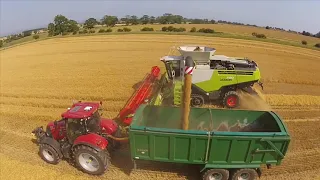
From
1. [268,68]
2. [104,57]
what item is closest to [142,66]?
[104,57]

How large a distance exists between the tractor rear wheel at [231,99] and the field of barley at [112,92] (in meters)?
1.92

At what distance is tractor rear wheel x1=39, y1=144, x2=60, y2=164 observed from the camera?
25.9 feet

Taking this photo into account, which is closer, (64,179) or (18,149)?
(64,179)

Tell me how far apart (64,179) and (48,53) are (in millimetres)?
22340

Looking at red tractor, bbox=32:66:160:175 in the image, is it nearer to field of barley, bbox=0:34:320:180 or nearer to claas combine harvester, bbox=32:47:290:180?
claas combine harvester, bbox=32:47:290:180

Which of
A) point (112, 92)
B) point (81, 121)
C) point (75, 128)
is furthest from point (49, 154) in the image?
point (112, 92)

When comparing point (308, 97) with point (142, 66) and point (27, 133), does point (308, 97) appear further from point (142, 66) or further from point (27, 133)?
point (27, 133)

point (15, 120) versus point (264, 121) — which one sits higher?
point (264, 121)

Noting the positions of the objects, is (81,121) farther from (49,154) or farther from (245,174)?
(245,174)

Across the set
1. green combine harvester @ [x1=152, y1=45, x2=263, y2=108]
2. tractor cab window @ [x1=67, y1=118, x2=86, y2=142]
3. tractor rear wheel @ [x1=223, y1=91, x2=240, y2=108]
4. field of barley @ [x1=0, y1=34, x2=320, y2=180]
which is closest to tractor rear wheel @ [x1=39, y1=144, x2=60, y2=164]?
field of barley @ [x1=0, y1=34, x2=320, y2=180]

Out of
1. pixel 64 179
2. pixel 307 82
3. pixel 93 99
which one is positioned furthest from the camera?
pixel 307 82

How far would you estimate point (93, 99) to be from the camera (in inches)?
531

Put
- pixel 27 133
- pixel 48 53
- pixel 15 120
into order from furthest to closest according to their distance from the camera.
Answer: pixel 48 53, pixel 15 120, pixel 27 133

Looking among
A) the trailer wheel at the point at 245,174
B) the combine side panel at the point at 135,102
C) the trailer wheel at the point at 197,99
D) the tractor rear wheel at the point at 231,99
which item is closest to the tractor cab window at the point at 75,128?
the combine side panel at the point at 135,102
